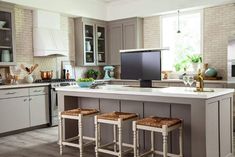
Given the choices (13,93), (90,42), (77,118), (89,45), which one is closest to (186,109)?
(77,118)

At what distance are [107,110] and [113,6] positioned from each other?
440 centimetres

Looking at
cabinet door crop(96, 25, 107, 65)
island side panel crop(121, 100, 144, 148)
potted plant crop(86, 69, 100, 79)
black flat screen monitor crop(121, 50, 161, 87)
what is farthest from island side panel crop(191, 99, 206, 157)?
cabinet door crop(96, 25, 107, 65)

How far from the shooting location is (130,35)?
300 inches

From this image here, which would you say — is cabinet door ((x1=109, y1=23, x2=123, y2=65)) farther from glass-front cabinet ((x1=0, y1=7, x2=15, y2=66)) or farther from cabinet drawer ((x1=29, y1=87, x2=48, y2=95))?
glass-front cabinet ((x1=0, y1=7, x2=15, y2=66))

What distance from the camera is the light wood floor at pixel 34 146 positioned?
13.8 feet

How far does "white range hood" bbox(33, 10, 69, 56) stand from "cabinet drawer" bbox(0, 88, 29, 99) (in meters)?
1.11

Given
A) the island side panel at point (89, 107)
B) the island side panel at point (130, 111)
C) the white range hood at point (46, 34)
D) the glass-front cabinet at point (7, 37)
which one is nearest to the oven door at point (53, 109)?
the white range hood at point (46, 34)

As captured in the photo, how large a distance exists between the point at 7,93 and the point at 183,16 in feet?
15.1

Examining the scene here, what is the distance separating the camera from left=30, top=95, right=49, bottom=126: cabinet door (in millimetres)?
5863

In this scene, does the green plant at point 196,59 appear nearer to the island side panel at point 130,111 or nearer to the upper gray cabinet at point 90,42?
the upper gray cabinet at point 90,42

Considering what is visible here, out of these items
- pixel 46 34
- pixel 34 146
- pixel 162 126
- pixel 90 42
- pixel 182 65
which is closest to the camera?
pixel 162 126

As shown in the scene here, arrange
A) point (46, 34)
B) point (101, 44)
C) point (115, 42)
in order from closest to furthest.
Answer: point (46, 34)
point (115, 42)
point (101, 44)

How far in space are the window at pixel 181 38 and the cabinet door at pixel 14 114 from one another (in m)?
3.80

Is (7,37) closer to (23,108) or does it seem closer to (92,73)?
(23,108)
